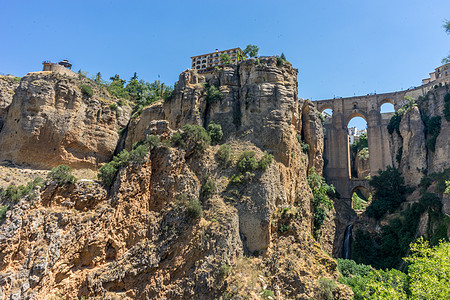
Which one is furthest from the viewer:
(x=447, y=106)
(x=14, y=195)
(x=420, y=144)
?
(x=420, y=144)

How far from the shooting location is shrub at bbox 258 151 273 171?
92.7 ft

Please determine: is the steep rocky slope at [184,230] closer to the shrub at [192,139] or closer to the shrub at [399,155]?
the shrub at [192,139]

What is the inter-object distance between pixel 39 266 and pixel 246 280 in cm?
1252

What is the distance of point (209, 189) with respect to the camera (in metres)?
27.3

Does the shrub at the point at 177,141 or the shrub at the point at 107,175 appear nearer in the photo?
the shrub at the point at 107,175

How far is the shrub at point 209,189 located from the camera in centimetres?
2730

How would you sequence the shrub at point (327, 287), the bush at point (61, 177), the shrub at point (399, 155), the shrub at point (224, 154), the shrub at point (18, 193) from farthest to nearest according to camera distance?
1. the shrub at point (399, 155)
2. the shrub at point (224, 154)
3. the shrub at point (327, 287)
4. the bush at point (61, 177)
5. the shrub at point (18, 193)

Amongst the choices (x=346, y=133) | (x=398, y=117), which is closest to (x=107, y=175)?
(x=346, y=133)

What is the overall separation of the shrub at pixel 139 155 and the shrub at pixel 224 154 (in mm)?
6050

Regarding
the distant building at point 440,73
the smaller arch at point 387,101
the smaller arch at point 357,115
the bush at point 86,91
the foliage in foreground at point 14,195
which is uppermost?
the distant building at point 440,73

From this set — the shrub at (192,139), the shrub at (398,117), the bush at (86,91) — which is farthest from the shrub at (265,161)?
the shrub at (398,117)

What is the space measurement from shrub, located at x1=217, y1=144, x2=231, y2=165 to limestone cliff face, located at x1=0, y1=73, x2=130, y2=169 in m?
12.1

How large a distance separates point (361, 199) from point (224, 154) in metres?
37.7

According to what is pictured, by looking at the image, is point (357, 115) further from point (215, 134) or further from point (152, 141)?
point (152, 141)
